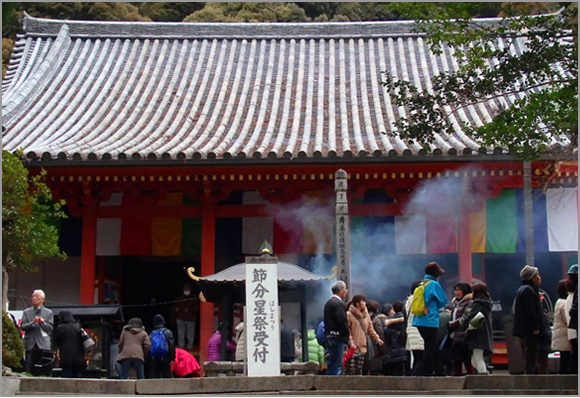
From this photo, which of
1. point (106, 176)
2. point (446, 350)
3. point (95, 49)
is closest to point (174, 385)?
point (446, 350)

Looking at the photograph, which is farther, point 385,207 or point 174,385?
point 385,207

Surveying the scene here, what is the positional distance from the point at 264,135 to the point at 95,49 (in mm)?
6812

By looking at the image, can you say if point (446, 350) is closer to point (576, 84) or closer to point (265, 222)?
point (576, 84)

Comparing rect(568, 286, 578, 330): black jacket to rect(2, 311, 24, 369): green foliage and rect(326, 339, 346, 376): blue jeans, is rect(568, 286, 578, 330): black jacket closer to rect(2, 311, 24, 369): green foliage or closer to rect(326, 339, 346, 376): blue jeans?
rect(326, 339, 346, 376): blue jeans

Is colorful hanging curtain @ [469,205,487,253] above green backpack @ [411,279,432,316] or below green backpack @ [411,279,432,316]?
above

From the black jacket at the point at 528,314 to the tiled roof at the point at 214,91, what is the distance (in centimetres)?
478

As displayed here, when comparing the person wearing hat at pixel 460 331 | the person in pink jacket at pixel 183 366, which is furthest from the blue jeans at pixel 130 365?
the person wearing hat at pixel 460 331

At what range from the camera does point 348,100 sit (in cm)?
1919

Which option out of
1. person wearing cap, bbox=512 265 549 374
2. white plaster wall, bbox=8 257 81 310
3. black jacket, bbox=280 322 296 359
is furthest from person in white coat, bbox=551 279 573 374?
white plaster wall, bbox=8 257 81 310

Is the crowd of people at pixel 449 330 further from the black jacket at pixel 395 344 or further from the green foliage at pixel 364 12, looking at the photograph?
the green foliage at pixel 364 12

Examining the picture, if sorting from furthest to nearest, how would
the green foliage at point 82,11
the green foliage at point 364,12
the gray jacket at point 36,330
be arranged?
the green foliage at point 364,12 → the green foliage at point 82,11 → the gray jacket at point 36,330

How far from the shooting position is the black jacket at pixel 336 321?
11.2 meters

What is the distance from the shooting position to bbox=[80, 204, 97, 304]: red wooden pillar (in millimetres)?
16703

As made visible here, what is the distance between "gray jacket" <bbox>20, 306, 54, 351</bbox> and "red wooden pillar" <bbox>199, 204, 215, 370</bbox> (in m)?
4.63
